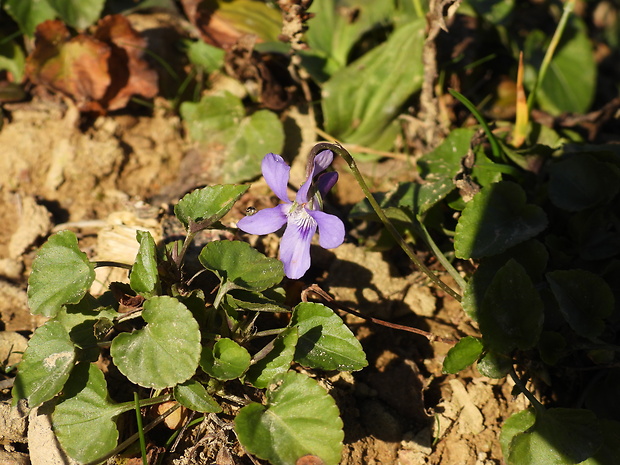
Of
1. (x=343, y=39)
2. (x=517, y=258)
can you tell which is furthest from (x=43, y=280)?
(x=343, y=39)

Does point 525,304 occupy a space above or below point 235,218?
above

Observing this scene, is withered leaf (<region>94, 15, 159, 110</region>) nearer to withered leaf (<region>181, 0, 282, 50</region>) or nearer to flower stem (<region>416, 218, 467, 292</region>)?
withered leaf (<region>181, 0, 282, 50</region>)

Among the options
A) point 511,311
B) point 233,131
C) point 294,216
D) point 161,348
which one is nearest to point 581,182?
point 511,311

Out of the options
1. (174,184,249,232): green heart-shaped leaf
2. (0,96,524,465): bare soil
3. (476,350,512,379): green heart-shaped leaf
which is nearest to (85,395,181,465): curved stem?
(0,96,524,465): bare soil

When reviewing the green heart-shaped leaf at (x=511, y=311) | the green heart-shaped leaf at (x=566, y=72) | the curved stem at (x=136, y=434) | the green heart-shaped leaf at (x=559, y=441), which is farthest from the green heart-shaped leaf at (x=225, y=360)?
the green heart-shaped leaf at (x=566, y=72)

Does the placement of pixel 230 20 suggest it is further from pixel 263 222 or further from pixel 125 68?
pixel 263 222

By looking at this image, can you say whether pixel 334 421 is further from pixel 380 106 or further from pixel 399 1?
pixel 399 1
